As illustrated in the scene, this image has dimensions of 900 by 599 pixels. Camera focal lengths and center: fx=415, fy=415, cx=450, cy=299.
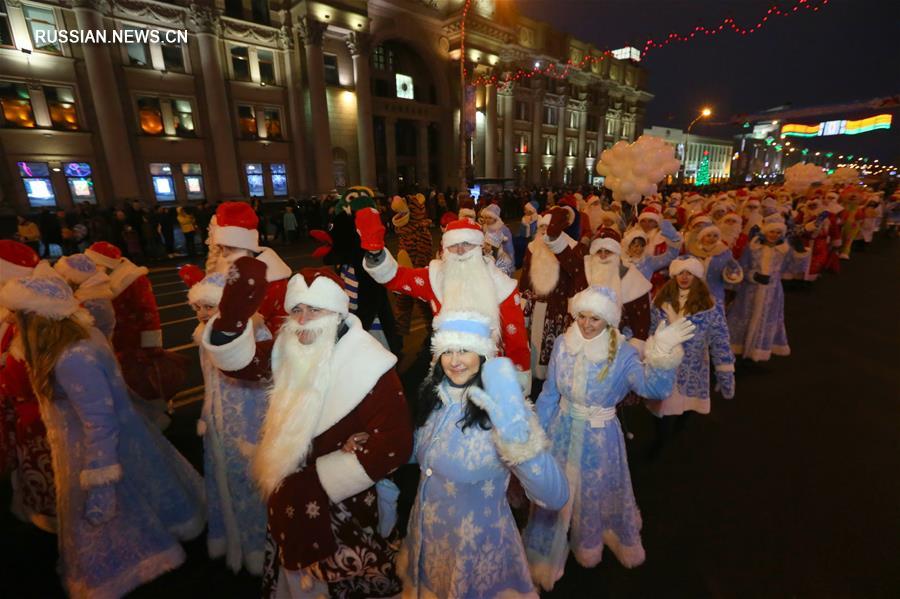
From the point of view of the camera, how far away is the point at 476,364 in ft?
6.38

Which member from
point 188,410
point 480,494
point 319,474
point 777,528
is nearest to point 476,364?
point 480,494

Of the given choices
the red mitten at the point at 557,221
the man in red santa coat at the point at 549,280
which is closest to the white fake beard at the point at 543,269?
the man in red santa coat at the point at 549,280

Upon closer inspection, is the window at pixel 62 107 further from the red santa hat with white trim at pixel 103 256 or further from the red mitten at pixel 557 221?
the red mitten at pixel 557 221

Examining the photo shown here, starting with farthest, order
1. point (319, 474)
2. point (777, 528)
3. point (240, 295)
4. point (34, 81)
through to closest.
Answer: point (34, 81)
point (777, 528)
point (240, 295)
point (319, 474)

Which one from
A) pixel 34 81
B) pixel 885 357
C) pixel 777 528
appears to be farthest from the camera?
pixel 34 81

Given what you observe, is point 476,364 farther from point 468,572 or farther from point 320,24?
point 320,24

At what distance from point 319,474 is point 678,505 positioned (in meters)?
3.31

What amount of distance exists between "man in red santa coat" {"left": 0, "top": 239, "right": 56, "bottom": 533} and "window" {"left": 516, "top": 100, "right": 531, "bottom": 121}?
1707 inches

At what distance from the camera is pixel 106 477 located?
238cm

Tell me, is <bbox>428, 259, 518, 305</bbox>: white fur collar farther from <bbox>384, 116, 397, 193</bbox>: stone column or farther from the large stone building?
<bbox>384, 116, 397, 193</bbox>: stone column

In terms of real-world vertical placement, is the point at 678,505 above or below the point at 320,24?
below

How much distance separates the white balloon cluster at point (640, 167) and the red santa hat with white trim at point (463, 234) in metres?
3.79

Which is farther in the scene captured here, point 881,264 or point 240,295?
point 881,264

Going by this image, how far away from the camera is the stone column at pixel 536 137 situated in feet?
138
